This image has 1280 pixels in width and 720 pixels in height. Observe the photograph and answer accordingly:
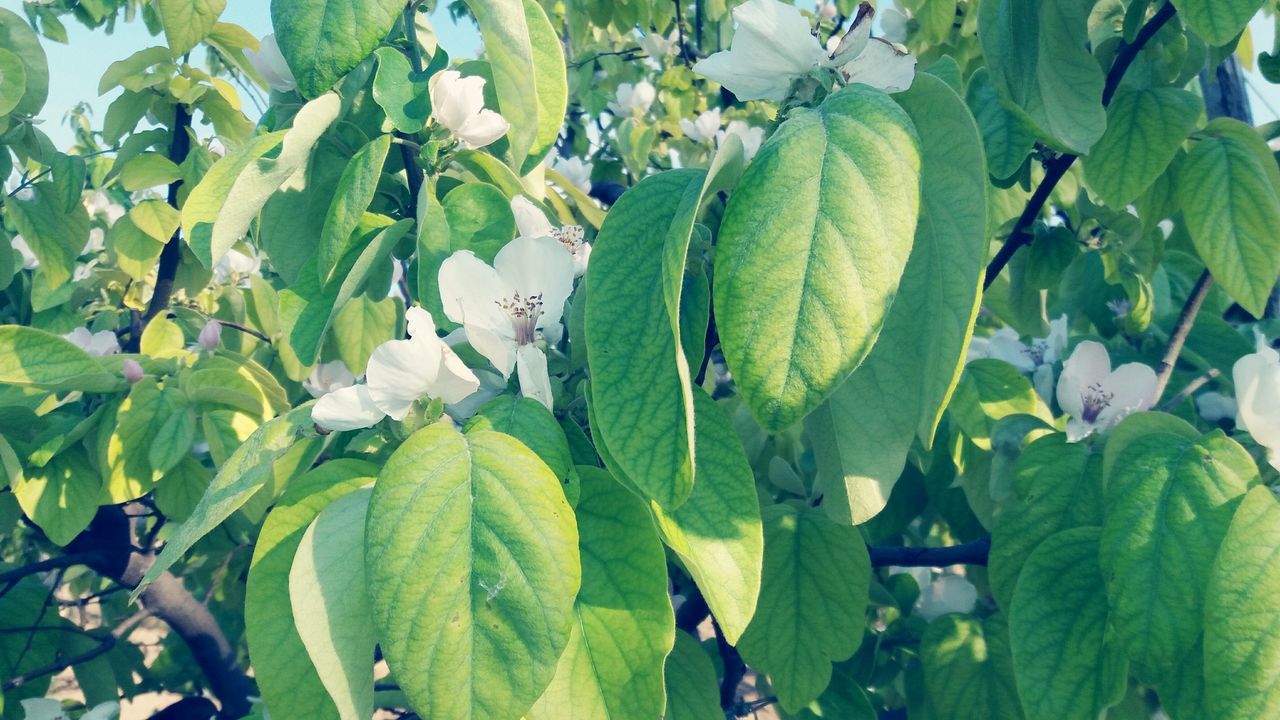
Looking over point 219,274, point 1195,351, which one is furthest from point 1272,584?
point 219,274

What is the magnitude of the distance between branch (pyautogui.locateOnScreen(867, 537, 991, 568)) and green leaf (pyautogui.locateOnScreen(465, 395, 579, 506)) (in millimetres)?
792

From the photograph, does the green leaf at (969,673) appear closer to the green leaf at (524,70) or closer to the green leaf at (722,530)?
the green leaf at (722,530)

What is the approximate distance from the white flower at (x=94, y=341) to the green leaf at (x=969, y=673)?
5.92ft

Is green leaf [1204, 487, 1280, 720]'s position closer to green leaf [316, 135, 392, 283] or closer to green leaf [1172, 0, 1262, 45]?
green leaf [1172, 0, 1262, 45]

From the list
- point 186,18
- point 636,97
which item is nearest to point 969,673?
point 186,18

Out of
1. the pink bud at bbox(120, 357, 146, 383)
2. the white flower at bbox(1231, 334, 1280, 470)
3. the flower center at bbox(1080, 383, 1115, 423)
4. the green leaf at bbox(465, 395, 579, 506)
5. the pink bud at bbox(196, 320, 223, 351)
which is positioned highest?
the green leaf at bbox(465, 395, 579, 506)

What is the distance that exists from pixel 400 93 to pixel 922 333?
56 cm

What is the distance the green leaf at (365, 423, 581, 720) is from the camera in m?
0.55

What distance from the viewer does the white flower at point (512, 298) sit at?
29.2 inches

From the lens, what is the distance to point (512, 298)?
30.7 inches

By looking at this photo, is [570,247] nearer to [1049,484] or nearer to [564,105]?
[564,105]

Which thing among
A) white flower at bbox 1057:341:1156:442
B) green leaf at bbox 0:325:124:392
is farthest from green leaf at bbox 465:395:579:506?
green leaf at bbox 0:325:124:392

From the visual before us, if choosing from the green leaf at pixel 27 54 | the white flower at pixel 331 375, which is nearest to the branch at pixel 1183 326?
the white flower at pixel 331 375

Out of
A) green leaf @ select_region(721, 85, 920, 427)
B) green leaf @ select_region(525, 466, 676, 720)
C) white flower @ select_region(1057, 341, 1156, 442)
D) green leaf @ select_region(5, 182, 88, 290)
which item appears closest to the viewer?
green leaf @ select_region(721, 85, 920, 427)
